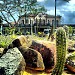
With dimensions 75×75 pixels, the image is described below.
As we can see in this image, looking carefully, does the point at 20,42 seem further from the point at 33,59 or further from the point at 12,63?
the point at 12,63

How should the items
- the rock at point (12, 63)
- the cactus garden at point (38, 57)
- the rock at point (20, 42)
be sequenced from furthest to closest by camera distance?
the rock at point (20, 42)
the rock at point (12, 63)
the cactus garden at point (38, 57)

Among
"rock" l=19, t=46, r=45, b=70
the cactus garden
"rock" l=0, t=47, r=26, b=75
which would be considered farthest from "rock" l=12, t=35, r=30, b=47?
"rock" l=0, t=47, r=26, b=75

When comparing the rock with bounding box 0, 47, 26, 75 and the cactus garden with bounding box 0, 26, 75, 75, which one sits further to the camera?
the rock with bounding box 0, 47, 26, 75

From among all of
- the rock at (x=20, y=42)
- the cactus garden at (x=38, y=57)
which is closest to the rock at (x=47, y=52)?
the cactus garden at (x=38, y=57)

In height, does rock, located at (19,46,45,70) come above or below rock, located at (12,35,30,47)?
below

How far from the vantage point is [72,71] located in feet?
32.3

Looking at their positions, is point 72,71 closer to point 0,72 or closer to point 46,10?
point 0,72

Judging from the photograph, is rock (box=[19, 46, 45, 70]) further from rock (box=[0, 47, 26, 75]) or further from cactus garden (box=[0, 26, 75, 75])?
rock (box=[0, 47, 26, 75])

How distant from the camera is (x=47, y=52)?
8.75 metres

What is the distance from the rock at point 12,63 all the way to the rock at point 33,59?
0.75 metres

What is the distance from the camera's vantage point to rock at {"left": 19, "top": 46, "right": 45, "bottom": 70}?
8273 mm

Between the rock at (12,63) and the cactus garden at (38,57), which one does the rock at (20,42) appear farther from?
the rock at (12,63)

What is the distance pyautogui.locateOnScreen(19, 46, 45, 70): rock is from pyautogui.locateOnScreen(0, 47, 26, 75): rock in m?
0.75

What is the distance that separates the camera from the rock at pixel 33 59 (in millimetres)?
8273
